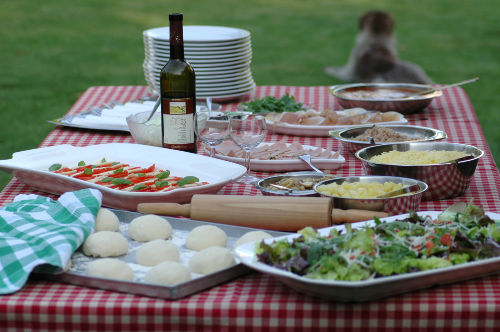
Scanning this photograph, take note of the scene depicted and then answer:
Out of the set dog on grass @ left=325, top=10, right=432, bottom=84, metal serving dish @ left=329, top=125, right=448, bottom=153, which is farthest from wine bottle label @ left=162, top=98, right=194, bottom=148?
dog on grass @ left=325, top=10, right=432, bottom=84

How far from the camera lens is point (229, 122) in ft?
6.93

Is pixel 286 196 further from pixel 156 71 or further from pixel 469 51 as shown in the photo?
pixel 469 51

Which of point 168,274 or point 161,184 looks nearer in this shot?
point 168,274

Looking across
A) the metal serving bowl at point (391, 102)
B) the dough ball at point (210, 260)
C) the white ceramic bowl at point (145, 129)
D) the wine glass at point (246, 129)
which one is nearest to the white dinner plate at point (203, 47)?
the metal serving bowl at point (391, 102)

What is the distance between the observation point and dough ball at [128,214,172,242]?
1.58m

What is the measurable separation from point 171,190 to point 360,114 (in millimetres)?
1185

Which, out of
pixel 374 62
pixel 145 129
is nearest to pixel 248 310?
pixel 145 129

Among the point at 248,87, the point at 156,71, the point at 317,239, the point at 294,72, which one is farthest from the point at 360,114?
the point at 294,72

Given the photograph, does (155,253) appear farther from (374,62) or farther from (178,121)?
(374,62)

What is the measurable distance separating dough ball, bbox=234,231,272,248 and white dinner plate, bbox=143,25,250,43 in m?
1.82

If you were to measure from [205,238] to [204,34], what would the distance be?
2136 millimetres

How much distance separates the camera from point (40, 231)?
157 centimetres

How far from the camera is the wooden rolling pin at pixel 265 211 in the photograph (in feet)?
5.40

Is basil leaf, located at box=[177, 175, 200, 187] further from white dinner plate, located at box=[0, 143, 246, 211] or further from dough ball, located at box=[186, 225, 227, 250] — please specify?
dough ball, located at box=[186, 225, 227, 250]
